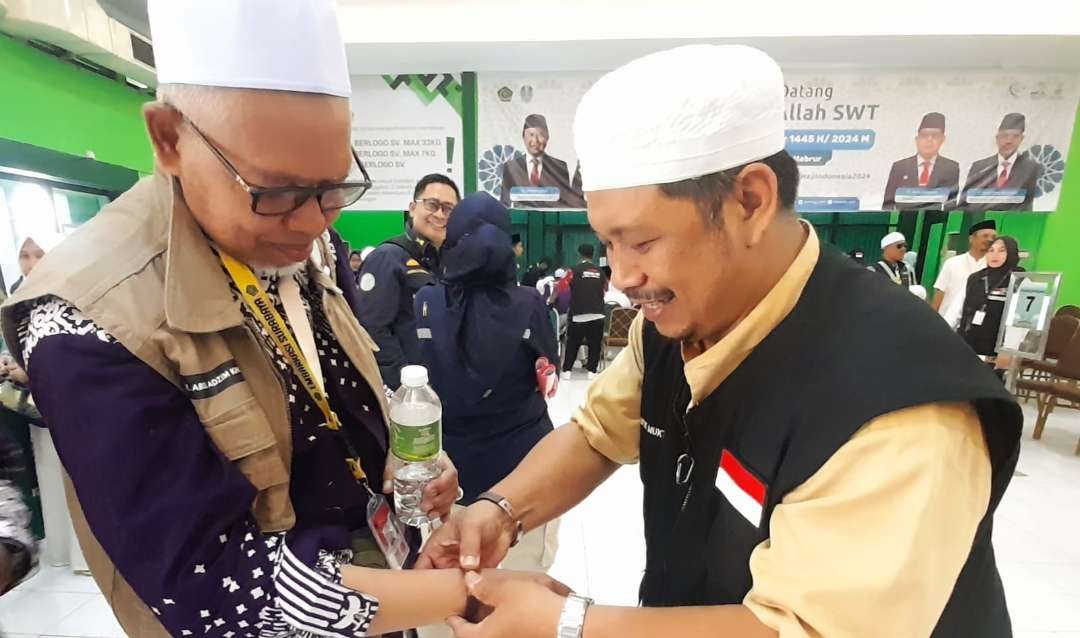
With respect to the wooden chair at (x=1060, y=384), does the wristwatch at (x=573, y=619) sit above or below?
above

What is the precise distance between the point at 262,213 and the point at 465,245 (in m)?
1.50

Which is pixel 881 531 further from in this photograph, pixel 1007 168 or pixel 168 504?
pixel 1007 168

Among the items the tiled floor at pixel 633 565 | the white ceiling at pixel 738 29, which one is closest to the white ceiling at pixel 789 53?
the white ceiling at pixel 738 29

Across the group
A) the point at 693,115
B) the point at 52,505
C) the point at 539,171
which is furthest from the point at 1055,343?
the point at 52,505

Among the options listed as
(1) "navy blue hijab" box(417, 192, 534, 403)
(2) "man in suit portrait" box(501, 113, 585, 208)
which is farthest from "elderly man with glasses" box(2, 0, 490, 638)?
(2) "man in suit portrait" box(501, 113, 585, 208)

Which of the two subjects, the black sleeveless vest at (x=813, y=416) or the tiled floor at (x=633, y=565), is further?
the tiled floor at (x=633, y=565)

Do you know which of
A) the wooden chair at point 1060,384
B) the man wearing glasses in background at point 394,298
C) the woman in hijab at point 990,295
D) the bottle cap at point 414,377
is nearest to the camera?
the bottle cap at point 414,377

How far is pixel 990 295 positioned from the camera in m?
5.11

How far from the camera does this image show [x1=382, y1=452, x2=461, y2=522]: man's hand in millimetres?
1093

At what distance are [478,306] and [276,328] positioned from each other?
1.40 m

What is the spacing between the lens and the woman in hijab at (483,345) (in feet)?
7.38

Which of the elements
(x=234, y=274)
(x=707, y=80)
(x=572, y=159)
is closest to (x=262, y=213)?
(x=234, y=274)

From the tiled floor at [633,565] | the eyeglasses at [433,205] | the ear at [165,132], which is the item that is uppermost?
the ear at [165,132]

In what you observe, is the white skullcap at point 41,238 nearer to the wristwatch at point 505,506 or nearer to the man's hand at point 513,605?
the wristwatch at point 505,506
